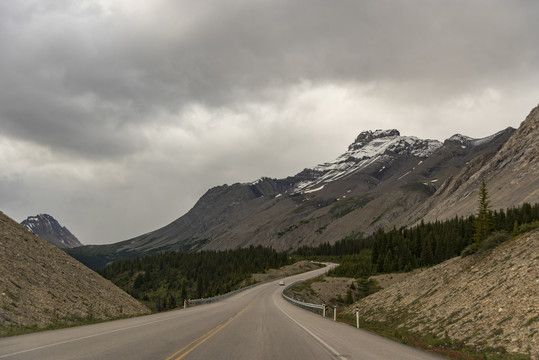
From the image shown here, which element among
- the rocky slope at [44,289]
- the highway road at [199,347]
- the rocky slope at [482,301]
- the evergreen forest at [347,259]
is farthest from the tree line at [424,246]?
the highway road at [199,347]

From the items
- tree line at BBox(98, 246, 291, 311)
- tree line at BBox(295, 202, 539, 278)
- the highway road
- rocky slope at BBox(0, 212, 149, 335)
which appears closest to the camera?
the highway road

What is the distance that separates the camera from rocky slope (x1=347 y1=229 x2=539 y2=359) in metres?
13.4

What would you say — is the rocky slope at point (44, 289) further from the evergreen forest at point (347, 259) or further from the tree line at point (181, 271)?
the tree line at point (181, 271)

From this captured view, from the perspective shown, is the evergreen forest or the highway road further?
the evergreen forest

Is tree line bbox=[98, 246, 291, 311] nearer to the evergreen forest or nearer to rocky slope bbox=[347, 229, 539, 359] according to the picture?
the evergreen forest

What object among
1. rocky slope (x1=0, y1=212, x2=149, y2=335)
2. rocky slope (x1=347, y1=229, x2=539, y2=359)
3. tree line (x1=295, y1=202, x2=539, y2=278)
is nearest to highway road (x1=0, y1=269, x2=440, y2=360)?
rocky slope (x1=347, y1=229, x2=539, y2=359)

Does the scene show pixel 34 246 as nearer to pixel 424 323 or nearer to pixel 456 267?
pixel 424 323

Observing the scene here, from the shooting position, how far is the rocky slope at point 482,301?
43.8 feet

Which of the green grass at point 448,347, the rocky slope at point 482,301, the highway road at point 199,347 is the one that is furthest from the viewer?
the rocky slope at point 482,301

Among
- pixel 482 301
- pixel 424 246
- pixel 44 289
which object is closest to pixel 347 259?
pixel 424 246

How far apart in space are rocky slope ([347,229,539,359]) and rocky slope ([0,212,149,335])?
1990 centimetres

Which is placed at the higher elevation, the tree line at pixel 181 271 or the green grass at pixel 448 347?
the green grass at pixel 448 347

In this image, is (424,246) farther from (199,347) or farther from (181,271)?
(181,271)

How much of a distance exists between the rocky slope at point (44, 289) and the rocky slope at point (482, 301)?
19.9m
